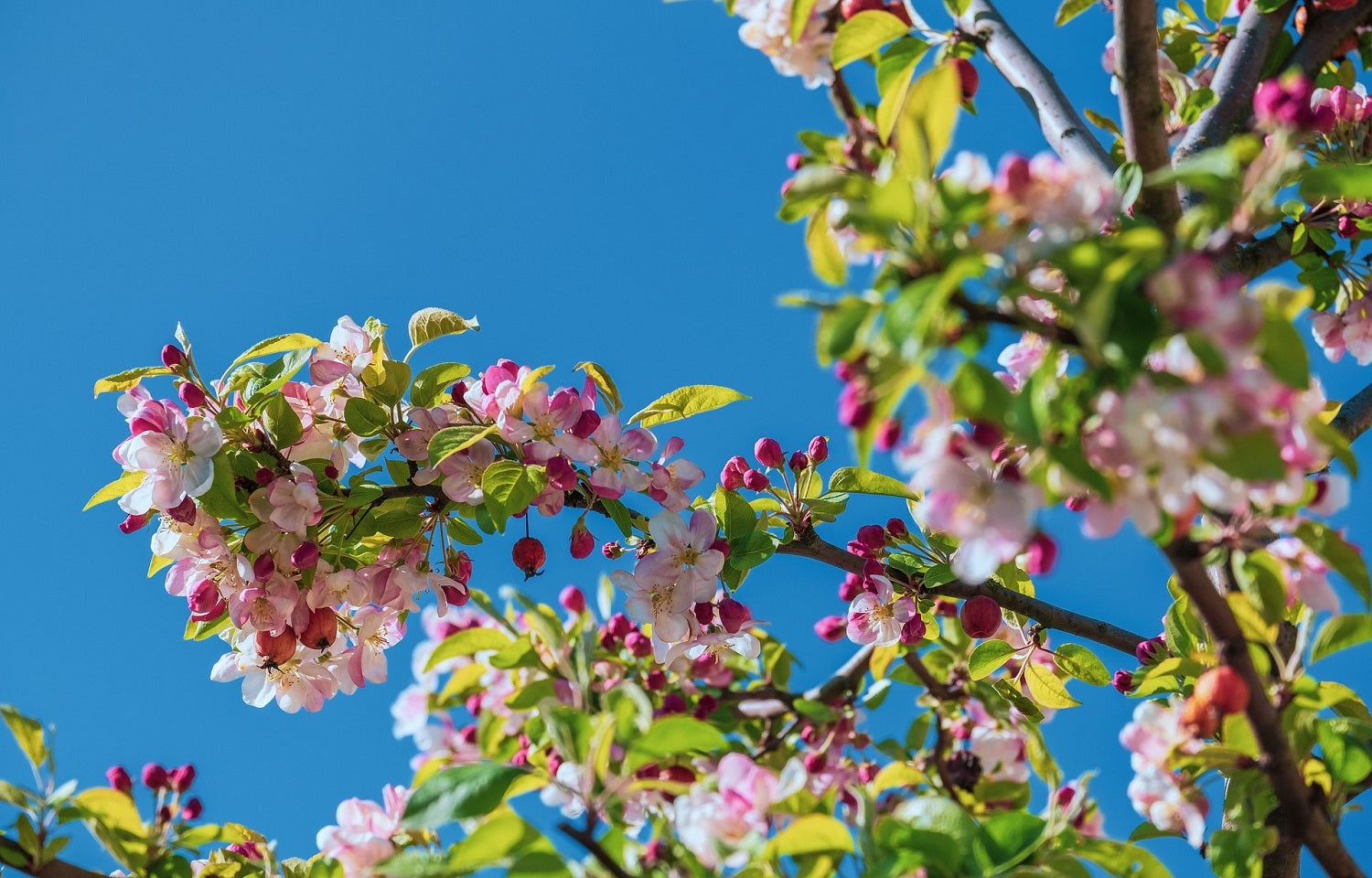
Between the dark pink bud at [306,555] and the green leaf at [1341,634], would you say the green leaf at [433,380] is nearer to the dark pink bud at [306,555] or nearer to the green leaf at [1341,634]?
the dark pink bud at [306,555]

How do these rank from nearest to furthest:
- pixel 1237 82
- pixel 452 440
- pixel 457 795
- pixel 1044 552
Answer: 1. pixel 1044 552
2. pixel 457 795
3. pixel 452 440
4. pixel 1237 82

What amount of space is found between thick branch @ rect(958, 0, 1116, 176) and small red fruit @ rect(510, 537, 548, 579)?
3.48 ft

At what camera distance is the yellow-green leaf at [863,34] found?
1.50 metres

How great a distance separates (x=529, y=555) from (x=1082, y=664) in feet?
3.26

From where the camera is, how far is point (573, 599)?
60.5 inches

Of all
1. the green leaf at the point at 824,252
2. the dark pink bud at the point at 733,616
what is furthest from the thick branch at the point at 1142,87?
the dark pink bud at the point at 733,616

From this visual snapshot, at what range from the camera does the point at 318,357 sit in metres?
2.07

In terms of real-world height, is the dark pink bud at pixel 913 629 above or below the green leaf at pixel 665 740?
above

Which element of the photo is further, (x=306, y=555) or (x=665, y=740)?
(x=306, y=555)

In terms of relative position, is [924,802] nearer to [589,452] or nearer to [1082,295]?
[1082,295]

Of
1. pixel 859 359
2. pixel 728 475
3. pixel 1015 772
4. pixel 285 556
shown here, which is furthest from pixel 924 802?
pixel 285 556

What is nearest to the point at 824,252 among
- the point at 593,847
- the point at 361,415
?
the point at 593,847

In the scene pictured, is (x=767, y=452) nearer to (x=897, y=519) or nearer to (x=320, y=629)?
(x=897, y=519)

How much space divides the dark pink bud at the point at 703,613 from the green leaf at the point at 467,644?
22.9 inches
